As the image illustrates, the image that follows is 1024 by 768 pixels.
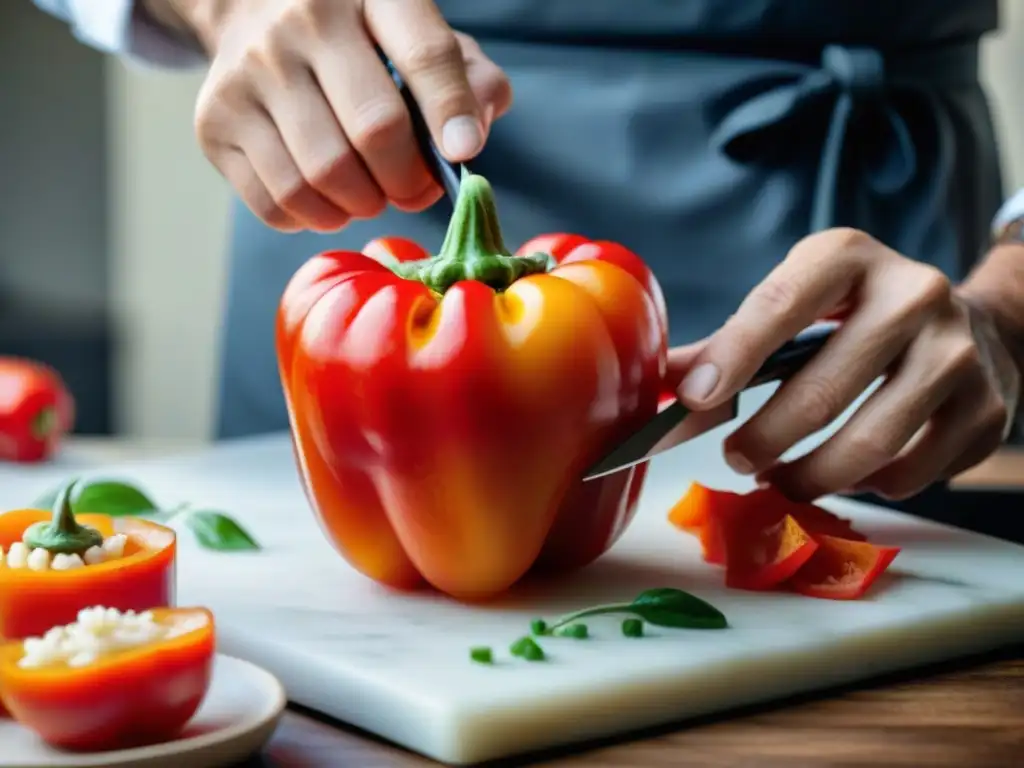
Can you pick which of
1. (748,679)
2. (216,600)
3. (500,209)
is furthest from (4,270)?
(748,679)

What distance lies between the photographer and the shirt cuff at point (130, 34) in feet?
5.28

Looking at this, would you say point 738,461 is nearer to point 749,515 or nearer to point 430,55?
point 749,515

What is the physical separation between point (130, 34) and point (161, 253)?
267cm

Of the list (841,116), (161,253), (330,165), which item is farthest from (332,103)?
(161,253)

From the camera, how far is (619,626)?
102cm

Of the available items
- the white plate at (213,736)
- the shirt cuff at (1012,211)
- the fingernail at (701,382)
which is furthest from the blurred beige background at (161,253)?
the white plate at (213,736)

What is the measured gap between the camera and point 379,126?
120 centimetres

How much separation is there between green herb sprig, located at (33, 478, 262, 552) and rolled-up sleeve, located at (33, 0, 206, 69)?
21.3 inches

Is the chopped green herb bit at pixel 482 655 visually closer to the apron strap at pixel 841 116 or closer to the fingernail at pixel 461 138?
the fingernail at pixel 461 138

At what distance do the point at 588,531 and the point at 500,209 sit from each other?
737 millimetres

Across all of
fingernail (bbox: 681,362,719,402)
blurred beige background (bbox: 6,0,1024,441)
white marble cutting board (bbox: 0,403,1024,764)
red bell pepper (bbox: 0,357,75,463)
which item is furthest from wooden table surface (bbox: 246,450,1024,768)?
blurred beige background (bbox: 6,0,1024,441)

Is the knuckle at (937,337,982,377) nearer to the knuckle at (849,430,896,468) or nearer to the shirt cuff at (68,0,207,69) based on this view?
the knuckle at (849,430,896,468)

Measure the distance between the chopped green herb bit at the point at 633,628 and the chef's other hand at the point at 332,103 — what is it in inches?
→ 15.7

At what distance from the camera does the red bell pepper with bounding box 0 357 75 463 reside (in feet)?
5.91
